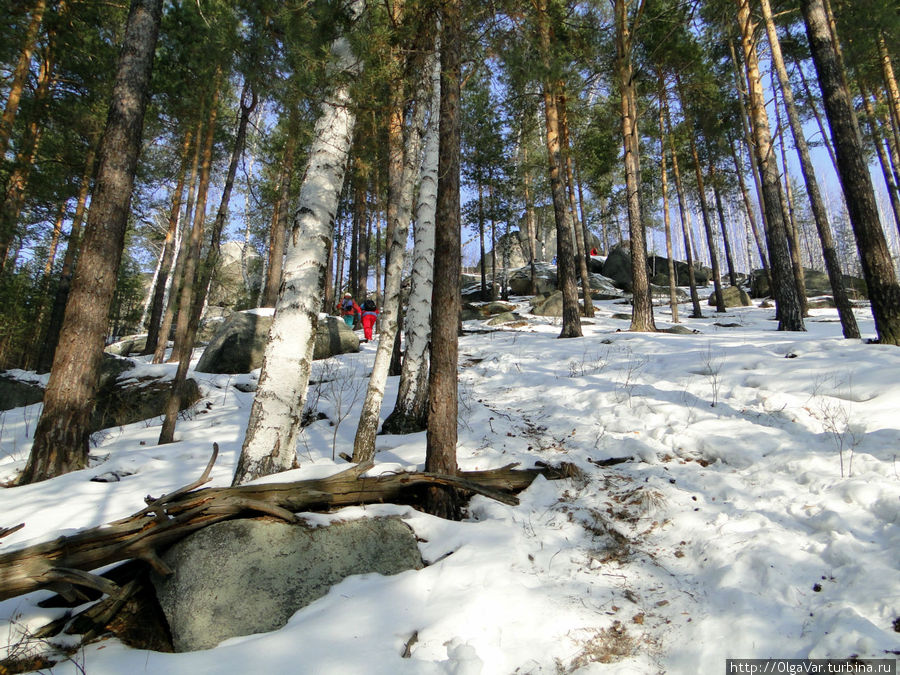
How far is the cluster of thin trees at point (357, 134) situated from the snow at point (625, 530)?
753mm

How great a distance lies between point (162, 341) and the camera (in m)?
12.3

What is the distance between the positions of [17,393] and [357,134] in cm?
875

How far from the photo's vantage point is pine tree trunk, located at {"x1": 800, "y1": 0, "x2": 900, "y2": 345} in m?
5.52

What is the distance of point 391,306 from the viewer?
516 cm

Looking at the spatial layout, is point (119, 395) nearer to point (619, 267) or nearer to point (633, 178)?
point (633, 178)

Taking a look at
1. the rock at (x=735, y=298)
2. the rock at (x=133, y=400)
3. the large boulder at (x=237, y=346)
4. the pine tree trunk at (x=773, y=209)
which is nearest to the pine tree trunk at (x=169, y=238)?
the large boulder at (x=237, y=346)

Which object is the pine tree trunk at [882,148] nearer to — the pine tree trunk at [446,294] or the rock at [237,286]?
the pine tree trunk at [446,294]

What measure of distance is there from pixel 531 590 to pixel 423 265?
12.1ft

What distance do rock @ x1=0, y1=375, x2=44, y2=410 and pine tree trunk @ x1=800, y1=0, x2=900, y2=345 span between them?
46.0 ft

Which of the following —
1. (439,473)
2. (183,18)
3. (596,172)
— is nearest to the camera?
(439,473)

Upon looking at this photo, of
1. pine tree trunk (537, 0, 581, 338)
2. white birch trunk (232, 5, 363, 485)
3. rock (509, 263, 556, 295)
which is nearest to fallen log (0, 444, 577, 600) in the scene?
white birch trunk (232, 5, 363, 485)

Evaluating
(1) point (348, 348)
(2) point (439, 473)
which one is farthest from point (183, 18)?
(2) point (439, 473)

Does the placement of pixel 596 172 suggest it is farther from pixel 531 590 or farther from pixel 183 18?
pixel 531 590

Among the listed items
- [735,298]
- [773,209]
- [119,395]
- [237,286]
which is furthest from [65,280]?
[735,298]
